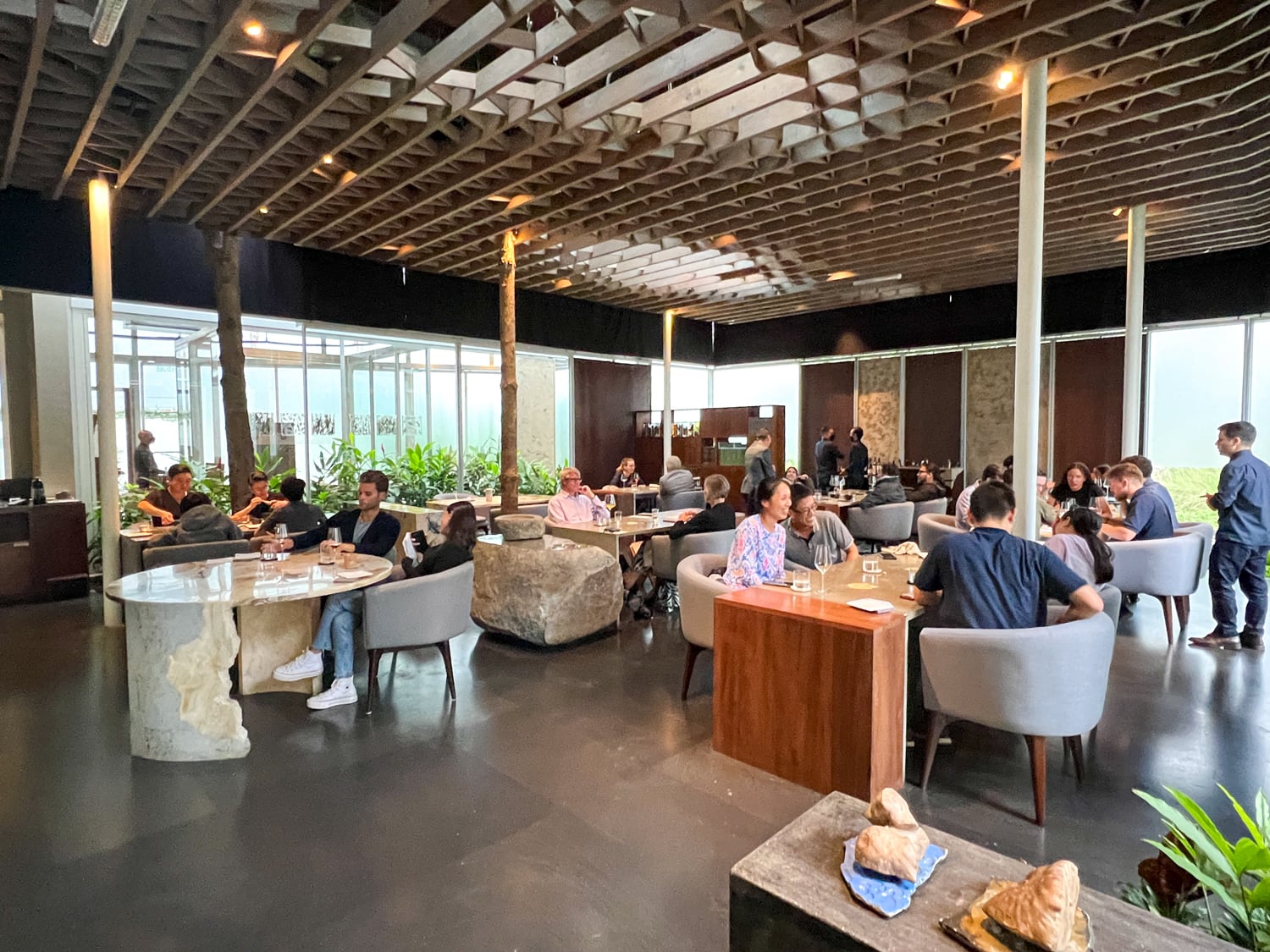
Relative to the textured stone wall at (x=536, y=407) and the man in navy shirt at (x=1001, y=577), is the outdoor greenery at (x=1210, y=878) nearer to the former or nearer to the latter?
the man in navy shirt at (x=1001, y=577)

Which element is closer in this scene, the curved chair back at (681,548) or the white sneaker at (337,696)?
the white sneaker at (337,696)

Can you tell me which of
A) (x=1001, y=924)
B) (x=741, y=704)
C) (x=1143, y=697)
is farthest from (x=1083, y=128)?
(x=1001, y=924)

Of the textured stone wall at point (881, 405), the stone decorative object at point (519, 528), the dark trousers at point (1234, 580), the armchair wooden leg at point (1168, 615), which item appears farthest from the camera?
the textured stone wall at point (881, 405)

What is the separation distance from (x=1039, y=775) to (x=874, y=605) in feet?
3.04

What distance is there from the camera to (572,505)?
6.94 meters

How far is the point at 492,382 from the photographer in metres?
11.5

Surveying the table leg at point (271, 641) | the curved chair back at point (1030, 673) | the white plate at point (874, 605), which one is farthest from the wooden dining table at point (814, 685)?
the table leg at point (271, 641)

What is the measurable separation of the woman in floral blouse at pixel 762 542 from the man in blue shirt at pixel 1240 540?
345 cm

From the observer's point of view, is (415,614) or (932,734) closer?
(932,734)

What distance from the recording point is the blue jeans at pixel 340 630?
4383 millimetres

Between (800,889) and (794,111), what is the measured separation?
201 inches

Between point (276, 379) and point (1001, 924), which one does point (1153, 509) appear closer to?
point (1001, 924)

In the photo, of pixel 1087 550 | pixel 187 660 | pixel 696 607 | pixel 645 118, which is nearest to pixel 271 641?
pixel 187 660

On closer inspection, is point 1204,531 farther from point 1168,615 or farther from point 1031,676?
point 1031,676
